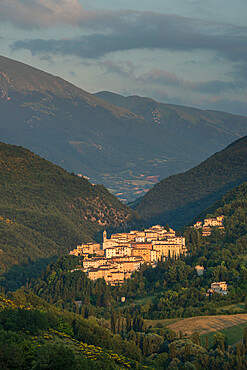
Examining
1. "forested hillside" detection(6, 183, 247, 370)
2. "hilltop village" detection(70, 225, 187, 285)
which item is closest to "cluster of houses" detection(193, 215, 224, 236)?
"forested hillside" detection(6, 183, 247, 370)

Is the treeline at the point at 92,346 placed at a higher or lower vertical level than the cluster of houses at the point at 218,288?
lower

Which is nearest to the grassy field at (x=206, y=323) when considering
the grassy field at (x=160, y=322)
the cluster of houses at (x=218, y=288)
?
the grassy field at (x=160, y=322)

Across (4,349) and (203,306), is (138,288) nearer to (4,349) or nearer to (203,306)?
(203,306)

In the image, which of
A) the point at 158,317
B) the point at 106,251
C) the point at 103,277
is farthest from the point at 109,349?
the point at 106,251

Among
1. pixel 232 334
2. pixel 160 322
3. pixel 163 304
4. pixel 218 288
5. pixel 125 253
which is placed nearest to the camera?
pixel 232 334

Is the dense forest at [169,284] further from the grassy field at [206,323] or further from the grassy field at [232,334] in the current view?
the grassy field at [232,334]

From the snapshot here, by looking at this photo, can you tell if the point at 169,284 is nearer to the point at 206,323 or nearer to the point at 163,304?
the point at 163,304

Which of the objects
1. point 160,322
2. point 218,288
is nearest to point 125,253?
point 218,288

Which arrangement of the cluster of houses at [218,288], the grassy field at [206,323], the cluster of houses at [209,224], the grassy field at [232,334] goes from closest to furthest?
the grassy field at [232,334]
the grassy field at [206,323]
the cluster of houses at [218,288]
the cluster of houses at [209,224]

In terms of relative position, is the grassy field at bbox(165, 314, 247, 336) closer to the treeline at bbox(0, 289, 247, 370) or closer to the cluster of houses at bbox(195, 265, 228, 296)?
the treeline at bbox(0, 289, 247, 370)
